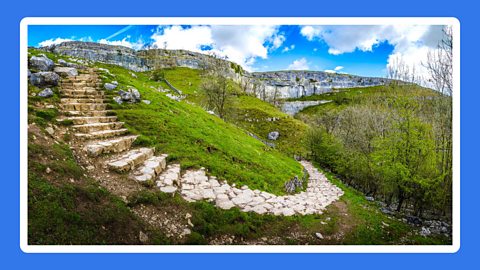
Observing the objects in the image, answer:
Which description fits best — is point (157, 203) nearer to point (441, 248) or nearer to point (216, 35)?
point (216, 35)

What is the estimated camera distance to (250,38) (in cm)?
565

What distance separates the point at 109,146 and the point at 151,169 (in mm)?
1491

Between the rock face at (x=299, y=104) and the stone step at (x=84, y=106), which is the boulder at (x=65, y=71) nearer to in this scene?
the stone step at (x=84, y=106)

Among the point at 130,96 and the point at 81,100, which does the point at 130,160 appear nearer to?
the point at 81,100

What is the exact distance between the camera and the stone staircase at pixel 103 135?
20.8 feet

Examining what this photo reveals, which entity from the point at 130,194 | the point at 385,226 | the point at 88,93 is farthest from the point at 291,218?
the point at 88,93

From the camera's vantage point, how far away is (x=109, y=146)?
22.6 feet

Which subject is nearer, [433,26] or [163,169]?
[433,26]

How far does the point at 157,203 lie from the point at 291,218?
10.1ft

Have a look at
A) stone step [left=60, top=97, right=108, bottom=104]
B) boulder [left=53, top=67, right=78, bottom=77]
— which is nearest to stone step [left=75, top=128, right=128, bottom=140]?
stone step [left=60, top=97, right=108, bottom=104]

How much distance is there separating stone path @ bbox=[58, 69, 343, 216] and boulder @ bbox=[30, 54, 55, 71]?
133cm

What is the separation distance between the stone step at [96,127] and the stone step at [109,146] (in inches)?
32.4

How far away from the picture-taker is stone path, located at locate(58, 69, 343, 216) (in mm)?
6050

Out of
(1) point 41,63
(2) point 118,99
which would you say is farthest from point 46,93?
(2) point 118,99
